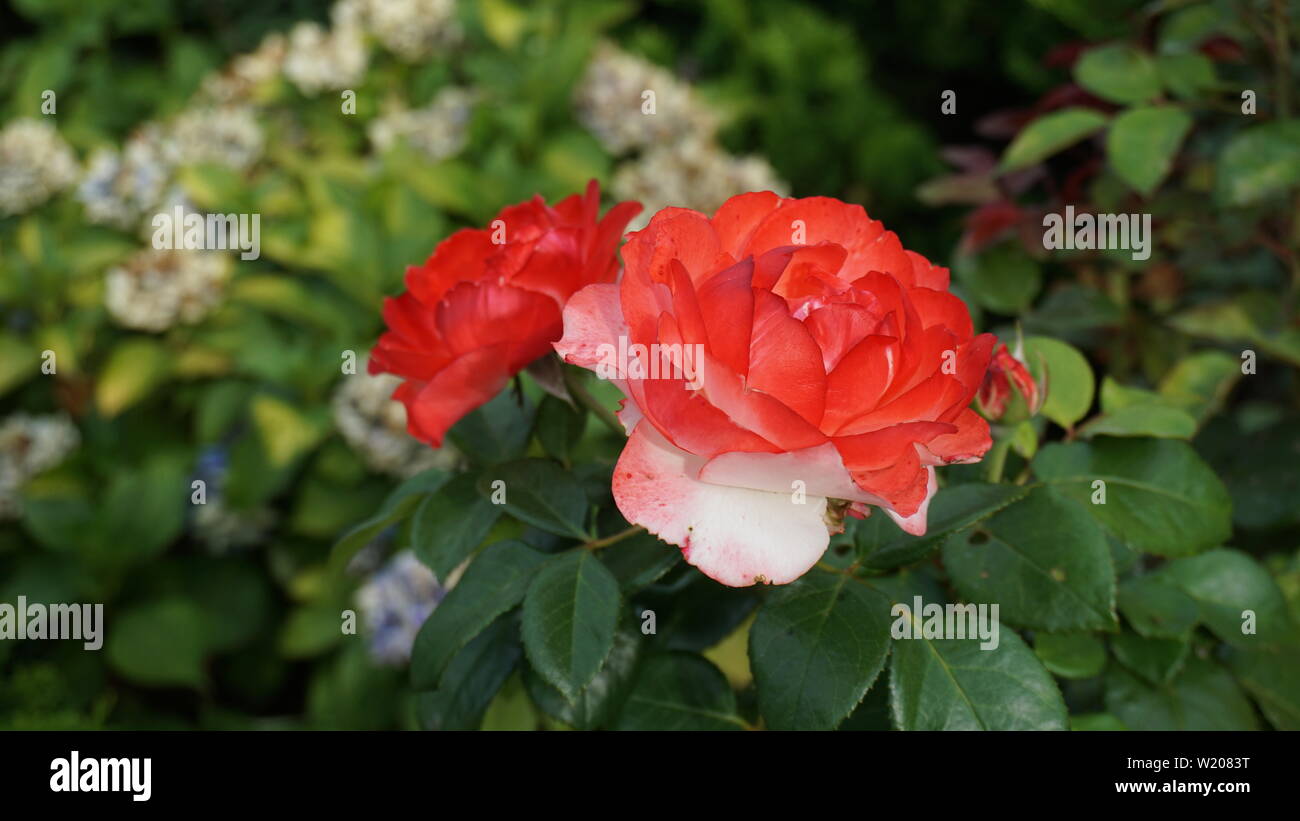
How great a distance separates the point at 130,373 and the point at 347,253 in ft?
1.60

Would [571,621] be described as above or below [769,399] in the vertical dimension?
below

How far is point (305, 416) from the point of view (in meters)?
1.90

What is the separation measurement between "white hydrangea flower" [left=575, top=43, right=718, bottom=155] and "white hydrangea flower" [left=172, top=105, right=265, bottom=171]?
0.70m

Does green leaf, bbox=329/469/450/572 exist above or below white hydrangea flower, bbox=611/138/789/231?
below

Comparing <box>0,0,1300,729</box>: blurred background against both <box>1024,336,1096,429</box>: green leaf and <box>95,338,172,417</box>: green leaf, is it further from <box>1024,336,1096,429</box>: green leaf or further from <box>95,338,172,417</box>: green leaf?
<box>1024,336,1096,429</box>: green leaf

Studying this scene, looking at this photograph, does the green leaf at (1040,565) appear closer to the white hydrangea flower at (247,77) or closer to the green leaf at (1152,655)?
the green leaf at (1152,655)

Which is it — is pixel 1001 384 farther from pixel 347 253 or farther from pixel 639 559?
pixel 347 253

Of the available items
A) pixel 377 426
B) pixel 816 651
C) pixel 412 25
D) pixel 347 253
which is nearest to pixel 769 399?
pixel 816 651

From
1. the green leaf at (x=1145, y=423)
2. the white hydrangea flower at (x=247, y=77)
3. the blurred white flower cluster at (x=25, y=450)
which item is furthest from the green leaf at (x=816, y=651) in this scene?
the white hydrangea flower at (x=247, y=77)

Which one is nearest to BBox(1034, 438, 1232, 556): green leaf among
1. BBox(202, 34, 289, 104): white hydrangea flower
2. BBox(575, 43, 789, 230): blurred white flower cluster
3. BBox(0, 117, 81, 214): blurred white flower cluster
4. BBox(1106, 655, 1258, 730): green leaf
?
BBox(1106, 655, 1258, 730): green leaf

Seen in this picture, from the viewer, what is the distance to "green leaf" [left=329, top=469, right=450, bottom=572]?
0.74 metres

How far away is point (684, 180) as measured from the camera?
7.06ft
